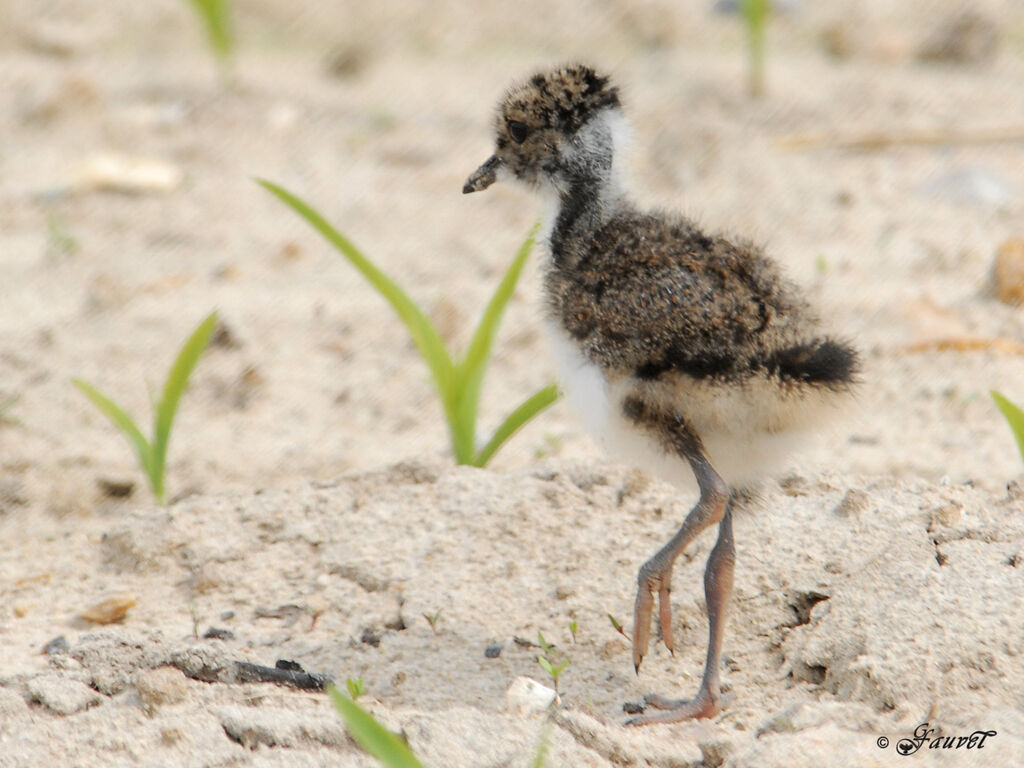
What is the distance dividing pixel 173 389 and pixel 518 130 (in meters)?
1.17

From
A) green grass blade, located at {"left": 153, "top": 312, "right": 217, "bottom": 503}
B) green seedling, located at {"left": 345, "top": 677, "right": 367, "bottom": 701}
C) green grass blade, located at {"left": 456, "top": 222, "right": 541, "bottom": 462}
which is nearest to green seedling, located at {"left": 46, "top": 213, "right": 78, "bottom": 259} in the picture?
green grass blade, located at {"left": 153, "top": 312, "right": 217, "bottom": 503}

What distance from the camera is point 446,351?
3654 mm

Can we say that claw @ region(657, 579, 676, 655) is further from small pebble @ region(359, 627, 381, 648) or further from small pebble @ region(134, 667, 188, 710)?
small pebble @ region(134, 667, 188, 710)

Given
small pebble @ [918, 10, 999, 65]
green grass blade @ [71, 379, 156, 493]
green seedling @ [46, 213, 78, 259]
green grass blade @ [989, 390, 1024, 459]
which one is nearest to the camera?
green grass blade @ [989, 390, 1024, 459]

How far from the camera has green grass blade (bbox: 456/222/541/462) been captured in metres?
3.58

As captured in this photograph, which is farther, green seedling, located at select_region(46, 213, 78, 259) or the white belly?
green seedling, located at select_region(46, 213, 78, 259)

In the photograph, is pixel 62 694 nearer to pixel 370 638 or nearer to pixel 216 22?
pixel 370 638

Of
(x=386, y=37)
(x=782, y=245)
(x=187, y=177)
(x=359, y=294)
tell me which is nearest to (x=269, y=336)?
(x=359, y=294)

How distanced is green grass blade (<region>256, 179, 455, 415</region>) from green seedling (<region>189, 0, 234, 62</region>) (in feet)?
10.2

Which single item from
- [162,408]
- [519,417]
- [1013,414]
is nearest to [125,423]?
[162,408]

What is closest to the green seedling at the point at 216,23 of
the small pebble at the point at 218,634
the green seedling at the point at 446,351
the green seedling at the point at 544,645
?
the green seedling at the point at 446,351

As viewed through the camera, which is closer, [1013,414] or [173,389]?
[1013,414]

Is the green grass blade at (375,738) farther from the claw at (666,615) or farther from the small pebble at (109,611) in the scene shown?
the small pebble at (109,611)

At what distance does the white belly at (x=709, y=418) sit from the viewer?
2713 mm
